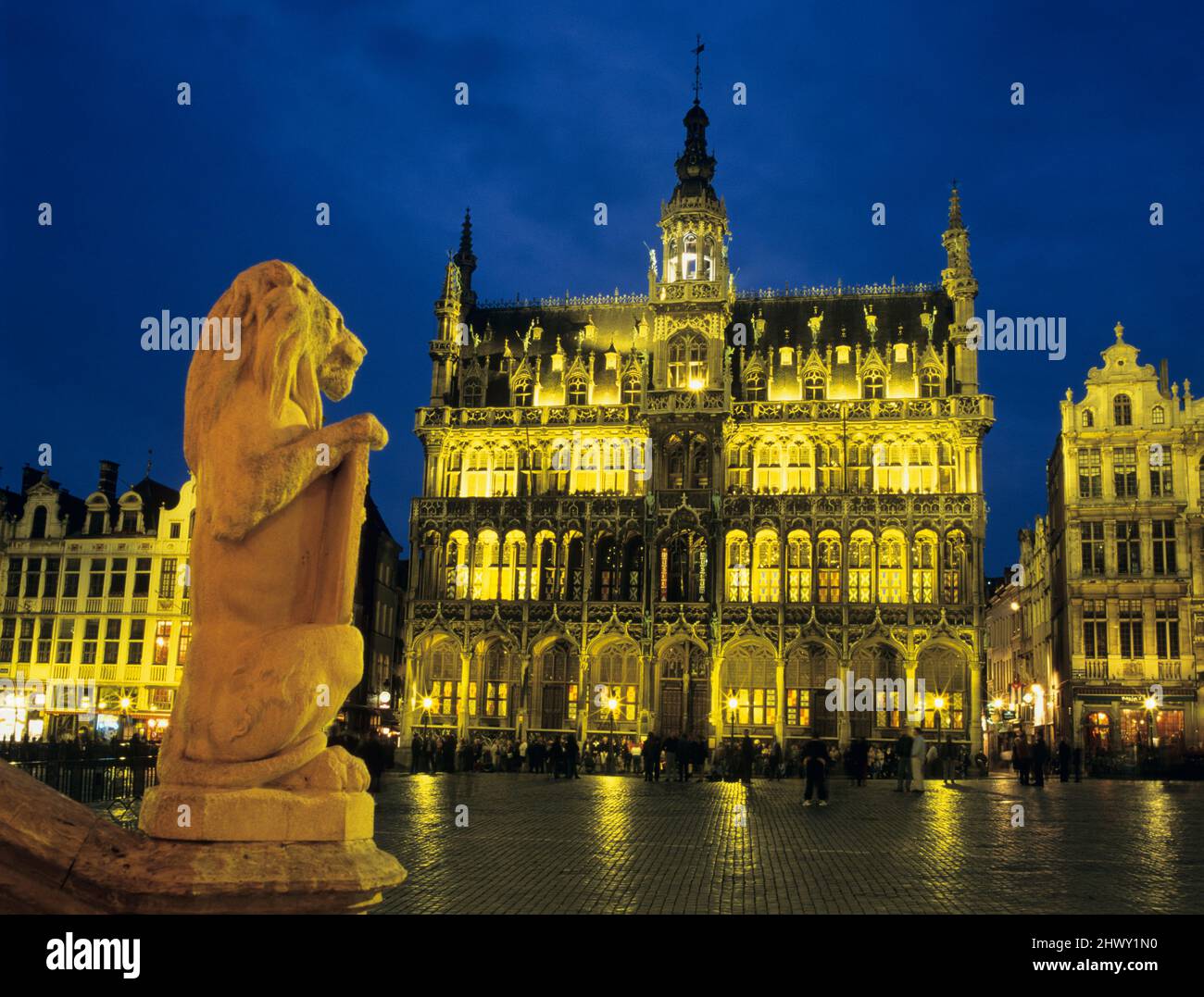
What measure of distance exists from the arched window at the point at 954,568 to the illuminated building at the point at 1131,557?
6.86 m

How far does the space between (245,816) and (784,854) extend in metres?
12.1

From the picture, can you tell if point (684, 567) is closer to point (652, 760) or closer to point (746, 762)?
point (652, 760)

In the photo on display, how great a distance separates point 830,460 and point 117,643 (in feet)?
118

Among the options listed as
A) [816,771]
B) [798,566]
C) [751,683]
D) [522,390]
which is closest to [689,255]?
[522,390]

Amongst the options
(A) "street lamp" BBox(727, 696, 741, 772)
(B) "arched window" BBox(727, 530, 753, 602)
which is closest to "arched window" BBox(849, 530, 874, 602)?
(B) "arched window" BBox(727, 530, 753, 602)

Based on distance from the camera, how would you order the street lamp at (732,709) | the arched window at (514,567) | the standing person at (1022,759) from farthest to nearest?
the arched window at (514,567) → the street lamp at (732,709) → the standing person at (1022,759)

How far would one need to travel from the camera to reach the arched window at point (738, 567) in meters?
57.3

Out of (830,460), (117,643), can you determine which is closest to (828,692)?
(830,460)

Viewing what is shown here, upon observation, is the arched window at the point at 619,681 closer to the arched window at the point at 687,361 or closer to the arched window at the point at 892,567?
the arched window at the point at 892,567

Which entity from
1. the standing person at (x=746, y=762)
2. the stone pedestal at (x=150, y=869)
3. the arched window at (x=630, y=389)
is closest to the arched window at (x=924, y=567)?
the arched window at (x=630, y=389)

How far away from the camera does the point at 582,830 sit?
64.6 feet

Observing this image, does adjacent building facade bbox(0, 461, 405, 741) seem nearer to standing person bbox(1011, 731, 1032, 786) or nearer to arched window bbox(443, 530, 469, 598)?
arched window bbox(443, 530, 469, 598)

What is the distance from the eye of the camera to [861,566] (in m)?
56.5
